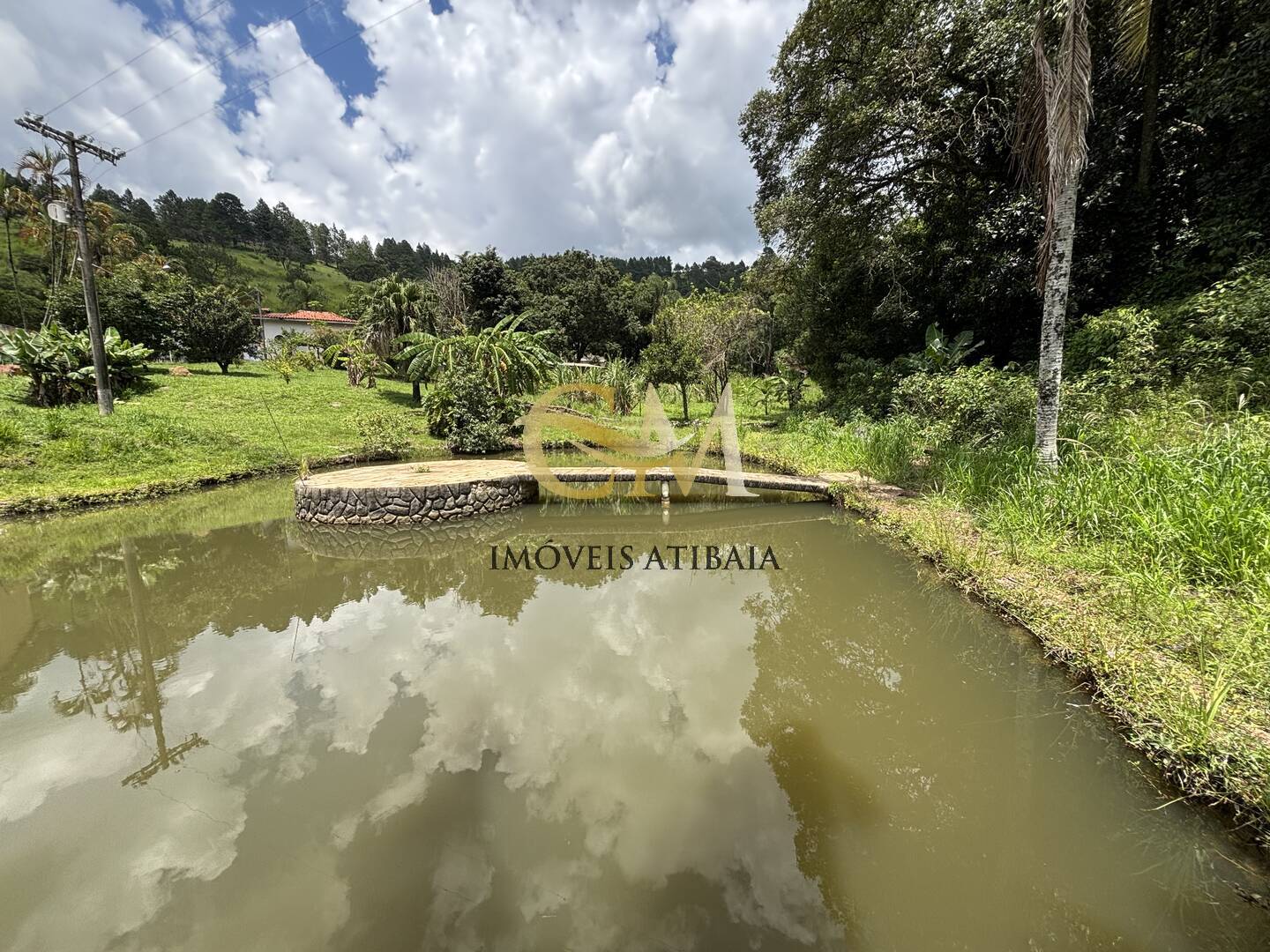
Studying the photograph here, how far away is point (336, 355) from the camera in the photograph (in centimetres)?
2036

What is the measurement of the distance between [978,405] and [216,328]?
2470 centimetres

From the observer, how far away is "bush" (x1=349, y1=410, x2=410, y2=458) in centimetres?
1251

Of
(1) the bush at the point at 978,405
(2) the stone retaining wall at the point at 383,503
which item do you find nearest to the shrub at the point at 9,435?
(2) the stone retaining wall at the point at 383,503

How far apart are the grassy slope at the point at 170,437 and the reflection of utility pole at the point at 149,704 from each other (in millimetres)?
5113

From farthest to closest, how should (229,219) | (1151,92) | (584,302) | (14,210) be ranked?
(229,219) → (584,302) → (14,210) → (1151,92)

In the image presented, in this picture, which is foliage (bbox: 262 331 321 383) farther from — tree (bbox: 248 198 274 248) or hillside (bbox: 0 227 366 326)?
tree (bbox: 248 198 274 248)

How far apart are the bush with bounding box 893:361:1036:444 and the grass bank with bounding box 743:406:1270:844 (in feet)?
3.69

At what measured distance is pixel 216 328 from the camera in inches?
741

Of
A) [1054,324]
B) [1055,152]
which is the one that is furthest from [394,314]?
[1054,324]

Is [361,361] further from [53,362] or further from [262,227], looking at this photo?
[262,227]

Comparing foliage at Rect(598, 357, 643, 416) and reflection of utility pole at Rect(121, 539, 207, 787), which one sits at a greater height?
foliage at Rect(598, 357, 643, 416)

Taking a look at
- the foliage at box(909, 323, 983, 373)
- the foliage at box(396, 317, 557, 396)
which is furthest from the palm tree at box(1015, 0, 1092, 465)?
the foliage at box(396, 317, 557, 396)

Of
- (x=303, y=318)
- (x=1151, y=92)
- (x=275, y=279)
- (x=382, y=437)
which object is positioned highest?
(x=275, y=279)

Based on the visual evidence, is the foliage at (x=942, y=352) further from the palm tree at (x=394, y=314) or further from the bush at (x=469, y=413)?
the palm tree at (x=394, y=314)
